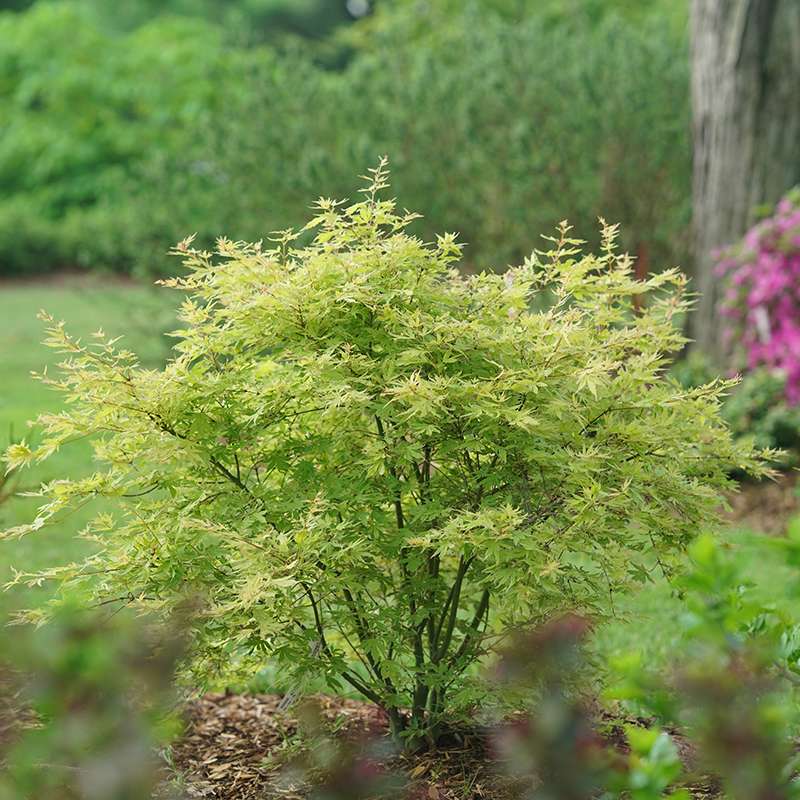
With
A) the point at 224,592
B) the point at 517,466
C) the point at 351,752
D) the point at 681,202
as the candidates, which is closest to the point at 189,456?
the point at 224,592

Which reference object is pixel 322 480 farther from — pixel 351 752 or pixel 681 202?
pixel 681 202

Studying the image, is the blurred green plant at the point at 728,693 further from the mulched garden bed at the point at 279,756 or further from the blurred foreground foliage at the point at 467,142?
the blurred foreground foliage at the point at 467,142

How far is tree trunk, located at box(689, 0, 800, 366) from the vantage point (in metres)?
9.59

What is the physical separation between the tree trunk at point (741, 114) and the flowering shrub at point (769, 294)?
403mm

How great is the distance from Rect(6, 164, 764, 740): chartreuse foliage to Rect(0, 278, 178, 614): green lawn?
0.51 meters

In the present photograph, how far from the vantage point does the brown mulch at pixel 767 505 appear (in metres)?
7.98

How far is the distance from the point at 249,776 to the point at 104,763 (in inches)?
83.5

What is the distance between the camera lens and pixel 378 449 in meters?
3.44

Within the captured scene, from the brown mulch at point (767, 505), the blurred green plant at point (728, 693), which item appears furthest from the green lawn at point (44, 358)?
the brown mulch at point (767, 505)

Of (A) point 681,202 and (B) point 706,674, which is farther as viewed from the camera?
(A) point 681,202

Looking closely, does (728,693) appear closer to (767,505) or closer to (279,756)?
(279,756)

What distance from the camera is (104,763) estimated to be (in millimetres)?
1937

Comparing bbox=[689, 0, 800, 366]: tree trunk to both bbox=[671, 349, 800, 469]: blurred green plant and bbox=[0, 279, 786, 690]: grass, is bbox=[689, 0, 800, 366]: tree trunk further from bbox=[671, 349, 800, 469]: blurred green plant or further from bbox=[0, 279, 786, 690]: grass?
bbox=[0, 279, 786, 690]: grass

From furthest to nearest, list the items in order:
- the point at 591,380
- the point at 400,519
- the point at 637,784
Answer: the point at 400,519
the point at 591,380
the point at 637,784
